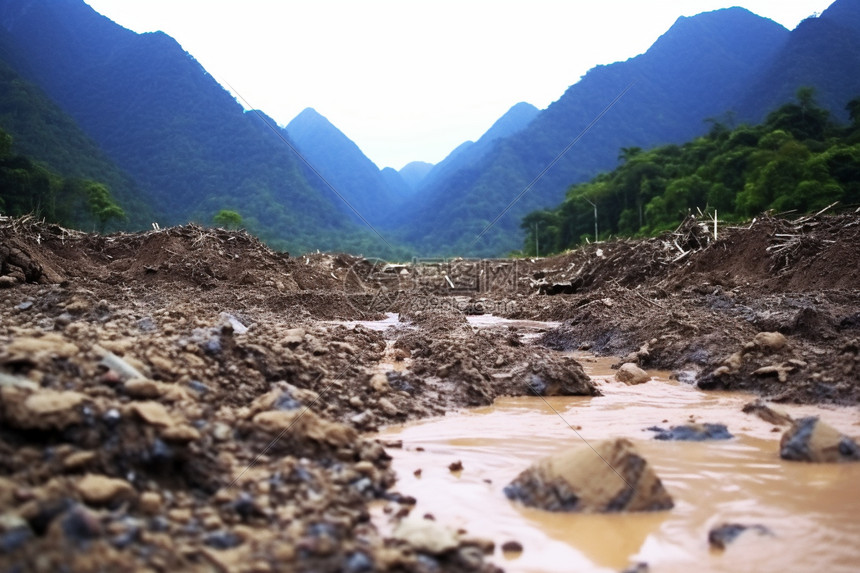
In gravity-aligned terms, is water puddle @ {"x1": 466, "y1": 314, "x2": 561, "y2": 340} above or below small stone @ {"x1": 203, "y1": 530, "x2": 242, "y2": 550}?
below

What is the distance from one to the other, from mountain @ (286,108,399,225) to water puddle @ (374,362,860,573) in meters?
115

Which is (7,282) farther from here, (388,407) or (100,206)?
(100,206)

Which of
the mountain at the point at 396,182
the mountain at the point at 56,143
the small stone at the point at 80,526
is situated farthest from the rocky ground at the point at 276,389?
the mountain at the point at 396,182

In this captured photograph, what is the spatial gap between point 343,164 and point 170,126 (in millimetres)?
59826

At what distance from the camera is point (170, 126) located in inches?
3344

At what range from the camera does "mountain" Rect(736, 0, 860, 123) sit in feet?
277

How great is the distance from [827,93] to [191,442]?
336 feet

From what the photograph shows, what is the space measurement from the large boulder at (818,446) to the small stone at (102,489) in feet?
9.52

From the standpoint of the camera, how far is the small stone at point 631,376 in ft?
16.8

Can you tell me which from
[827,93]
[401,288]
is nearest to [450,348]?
[401,288]

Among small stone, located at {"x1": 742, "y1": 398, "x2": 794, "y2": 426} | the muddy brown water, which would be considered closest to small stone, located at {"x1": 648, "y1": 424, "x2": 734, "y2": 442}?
the muddy brown water

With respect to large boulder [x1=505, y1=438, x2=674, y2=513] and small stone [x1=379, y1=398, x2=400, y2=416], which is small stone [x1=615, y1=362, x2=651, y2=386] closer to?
small stone [x1=379, y1=398, x2=400, y2=416]

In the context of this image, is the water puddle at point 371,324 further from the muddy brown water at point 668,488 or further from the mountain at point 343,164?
the mountain at point 343,164

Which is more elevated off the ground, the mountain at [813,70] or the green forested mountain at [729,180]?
the mountain at [813,70]
